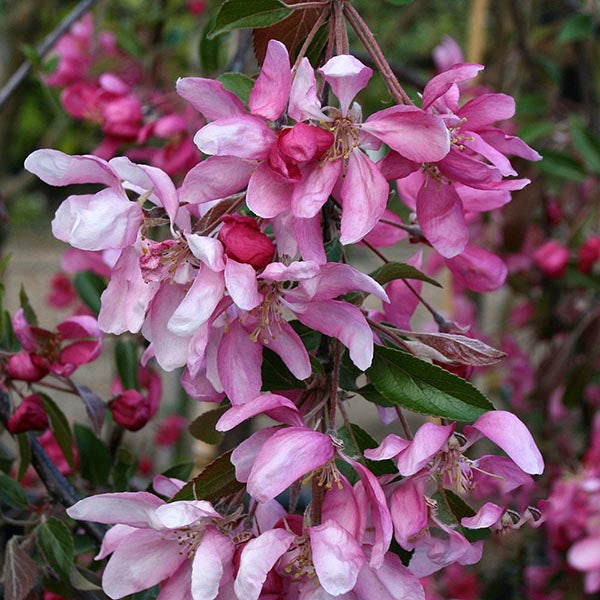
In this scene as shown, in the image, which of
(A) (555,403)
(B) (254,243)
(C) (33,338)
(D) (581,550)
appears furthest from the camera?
(A) (555,403)

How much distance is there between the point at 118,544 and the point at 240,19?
33 centimetres

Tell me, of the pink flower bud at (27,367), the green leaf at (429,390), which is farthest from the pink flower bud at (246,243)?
the pink flower bud at (27,367)

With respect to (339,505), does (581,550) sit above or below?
below

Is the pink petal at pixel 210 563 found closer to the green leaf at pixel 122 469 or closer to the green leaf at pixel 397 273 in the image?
the green leaf at pixel 397 273

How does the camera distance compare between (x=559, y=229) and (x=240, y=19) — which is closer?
(x=240, y=19)

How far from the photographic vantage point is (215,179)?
1.72 feet

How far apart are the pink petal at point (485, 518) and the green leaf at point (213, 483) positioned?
14 cm

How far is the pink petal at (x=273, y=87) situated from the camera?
0.50m

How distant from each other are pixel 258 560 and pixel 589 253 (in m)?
1.05

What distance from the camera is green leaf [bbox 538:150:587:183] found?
1.49 m

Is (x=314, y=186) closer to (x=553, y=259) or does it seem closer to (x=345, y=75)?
(x=345, y=75)

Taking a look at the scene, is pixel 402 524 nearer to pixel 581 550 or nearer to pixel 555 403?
pixel 581 550

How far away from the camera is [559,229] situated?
1.75m

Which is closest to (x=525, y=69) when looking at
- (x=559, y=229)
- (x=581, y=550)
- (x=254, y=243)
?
(x=559, y=229)
